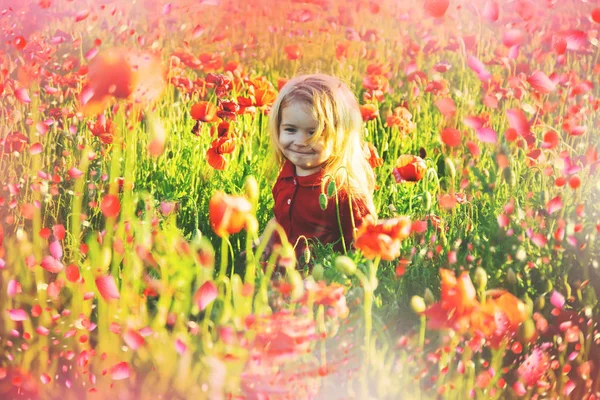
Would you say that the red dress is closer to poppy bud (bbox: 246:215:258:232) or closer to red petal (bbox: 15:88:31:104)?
poppy bud (bbox: 246:215:258:232)

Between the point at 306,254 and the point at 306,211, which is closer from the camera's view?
the point at 306,254

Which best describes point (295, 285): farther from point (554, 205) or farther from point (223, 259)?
point (554, 205)

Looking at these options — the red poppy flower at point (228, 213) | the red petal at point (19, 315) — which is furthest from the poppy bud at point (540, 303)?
the red petal at point (19, 315)

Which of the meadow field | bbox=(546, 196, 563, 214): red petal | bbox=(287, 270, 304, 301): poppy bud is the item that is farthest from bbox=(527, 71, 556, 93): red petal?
bbox=(287, 270, 304, 301): poppy bud

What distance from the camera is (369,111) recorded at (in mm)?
1010

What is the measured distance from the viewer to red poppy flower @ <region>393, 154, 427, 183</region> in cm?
96

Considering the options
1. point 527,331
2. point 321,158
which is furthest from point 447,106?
point 527,331

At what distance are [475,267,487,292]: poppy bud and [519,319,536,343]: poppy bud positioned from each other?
6 centimetres

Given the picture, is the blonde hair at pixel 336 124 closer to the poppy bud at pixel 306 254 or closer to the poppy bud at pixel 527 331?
the poppy bud at pixel 306 254

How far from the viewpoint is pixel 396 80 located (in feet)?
3.19

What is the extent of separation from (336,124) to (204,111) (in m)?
0.15

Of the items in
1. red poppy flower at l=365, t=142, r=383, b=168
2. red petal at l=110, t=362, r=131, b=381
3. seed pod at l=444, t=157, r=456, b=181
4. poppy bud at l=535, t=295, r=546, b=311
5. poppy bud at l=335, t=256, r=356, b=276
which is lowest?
red petal at l=110, t=362, r=131, b=381

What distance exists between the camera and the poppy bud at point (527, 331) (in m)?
0.94

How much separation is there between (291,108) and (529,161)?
264 millimetres
